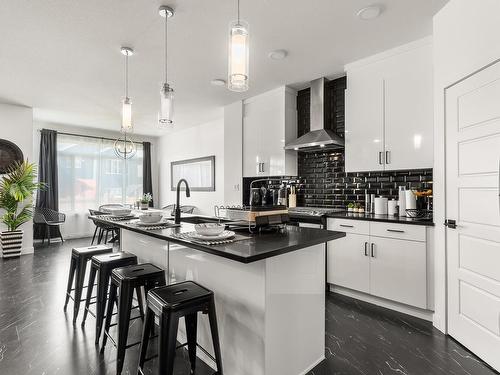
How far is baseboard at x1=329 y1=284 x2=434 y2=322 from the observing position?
2672 mm

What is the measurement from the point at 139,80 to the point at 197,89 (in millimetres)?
845

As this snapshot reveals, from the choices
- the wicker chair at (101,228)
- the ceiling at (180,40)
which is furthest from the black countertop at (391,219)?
the wicker chair at (101,228)

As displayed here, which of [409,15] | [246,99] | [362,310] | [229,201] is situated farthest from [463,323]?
[246,99]

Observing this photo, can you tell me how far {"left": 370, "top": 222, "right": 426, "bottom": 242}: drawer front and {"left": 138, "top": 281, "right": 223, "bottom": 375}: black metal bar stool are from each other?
199 centimetres

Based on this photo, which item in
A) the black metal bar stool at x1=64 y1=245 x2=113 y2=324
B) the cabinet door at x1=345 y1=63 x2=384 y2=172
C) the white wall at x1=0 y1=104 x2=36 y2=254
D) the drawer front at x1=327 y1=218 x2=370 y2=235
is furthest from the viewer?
the white wall at x1=0 y1=104 x2=36 y2=254

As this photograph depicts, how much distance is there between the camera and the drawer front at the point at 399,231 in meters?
2.64

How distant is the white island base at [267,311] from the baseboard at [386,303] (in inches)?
51.0

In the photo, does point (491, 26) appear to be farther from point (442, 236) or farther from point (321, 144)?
point (321, 144)

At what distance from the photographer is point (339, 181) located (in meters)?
3.92

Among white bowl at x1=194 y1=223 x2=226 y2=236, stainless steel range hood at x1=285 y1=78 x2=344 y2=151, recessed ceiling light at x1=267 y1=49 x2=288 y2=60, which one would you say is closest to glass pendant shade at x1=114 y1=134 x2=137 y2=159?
recessed ceiling light at x1=267 y1=49 x2=288 y2=60

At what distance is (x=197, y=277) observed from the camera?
2.04 metres

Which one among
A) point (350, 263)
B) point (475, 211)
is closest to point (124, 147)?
point (350, 263)

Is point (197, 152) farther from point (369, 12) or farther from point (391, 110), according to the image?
point (369, 12)

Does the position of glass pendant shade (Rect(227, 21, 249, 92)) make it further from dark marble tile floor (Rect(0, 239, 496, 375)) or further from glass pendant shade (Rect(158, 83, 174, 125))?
dark marble tile floor (Rect(0, 239, 496, 375))
